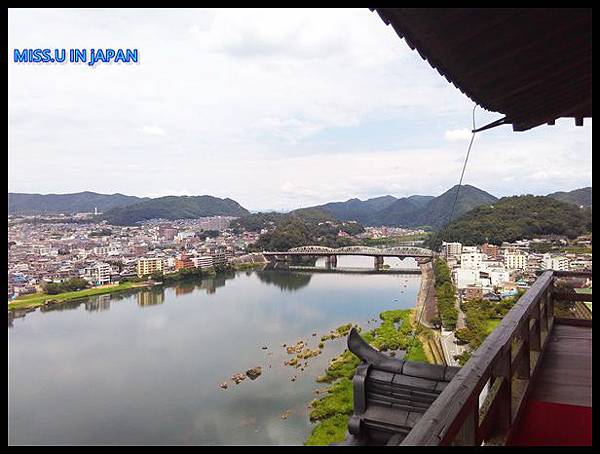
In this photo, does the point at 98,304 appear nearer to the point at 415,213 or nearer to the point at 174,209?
the point at 174,209

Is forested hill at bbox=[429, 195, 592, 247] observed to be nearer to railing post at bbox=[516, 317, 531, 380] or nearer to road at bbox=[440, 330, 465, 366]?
road at bbox=[440, 330, 465, 366]

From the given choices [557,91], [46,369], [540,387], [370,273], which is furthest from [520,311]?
[370,273]

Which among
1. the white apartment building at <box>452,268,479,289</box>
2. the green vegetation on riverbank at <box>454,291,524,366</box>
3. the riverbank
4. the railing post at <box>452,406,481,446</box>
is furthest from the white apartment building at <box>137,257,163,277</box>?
the railing post at <box>452,406,481,446</box>

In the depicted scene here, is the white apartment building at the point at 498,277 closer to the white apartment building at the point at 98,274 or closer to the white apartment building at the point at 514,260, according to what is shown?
the white apartment building at the point at 514,260

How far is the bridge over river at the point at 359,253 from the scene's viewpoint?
23969 mm

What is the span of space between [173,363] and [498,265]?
37.2ft

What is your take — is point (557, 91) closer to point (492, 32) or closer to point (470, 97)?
point (470, 97)

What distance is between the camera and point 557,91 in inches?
41.8

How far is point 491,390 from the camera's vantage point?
89 centimetres

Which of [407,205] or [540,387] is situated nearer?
[540,387]

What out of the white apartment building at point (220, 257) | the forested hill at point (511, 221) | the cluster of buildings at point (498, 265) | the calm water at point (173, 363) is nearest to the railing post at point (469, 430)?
the calm water at point (173, 363)

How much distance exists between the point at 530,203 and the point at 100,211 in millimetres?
42622

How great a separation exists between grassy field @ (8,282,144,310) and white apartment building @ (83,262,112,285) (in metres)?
0.61

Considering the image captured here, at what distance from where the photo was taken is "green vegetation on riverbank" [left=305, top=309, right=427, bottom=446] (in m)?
6.87
